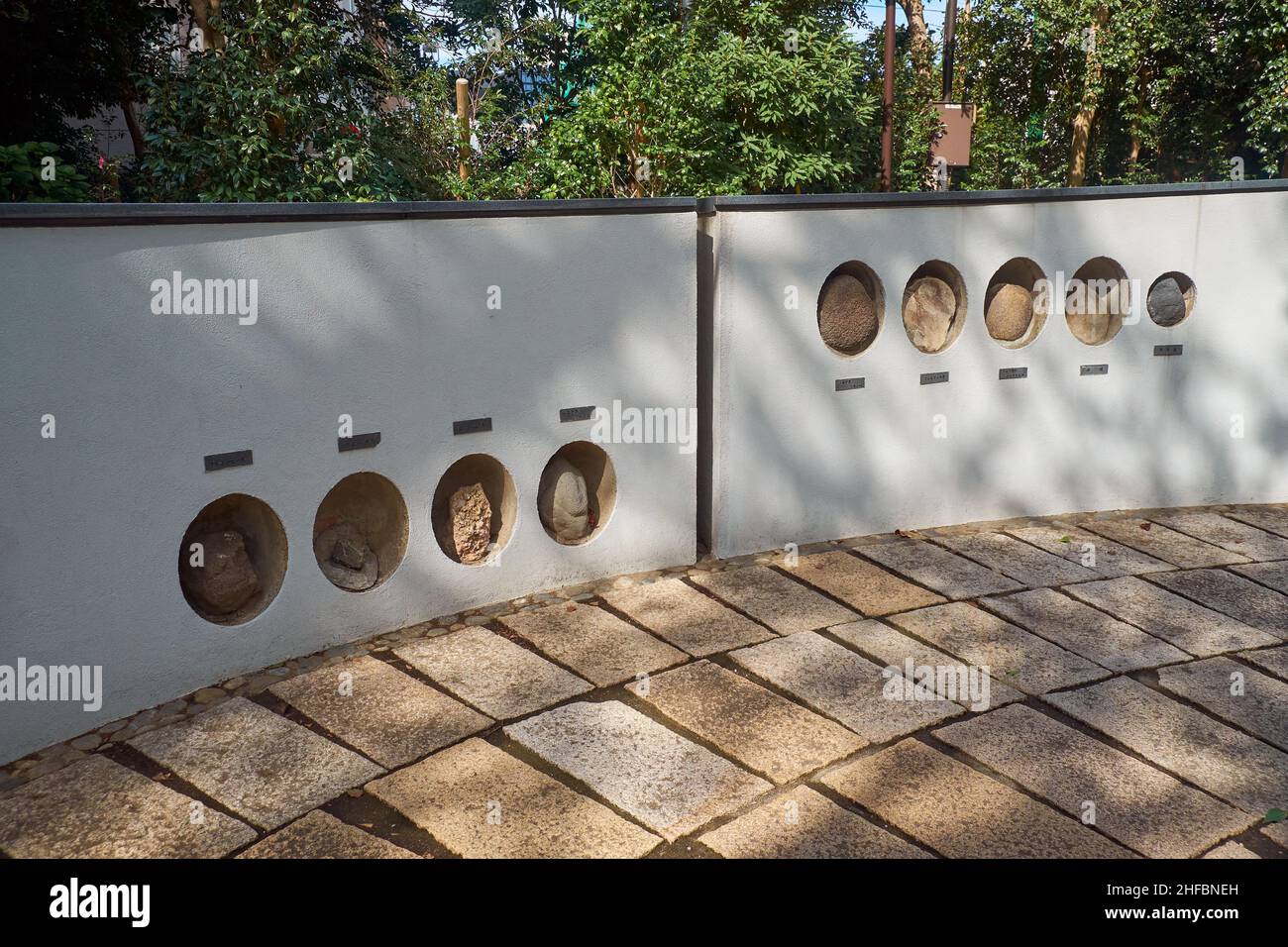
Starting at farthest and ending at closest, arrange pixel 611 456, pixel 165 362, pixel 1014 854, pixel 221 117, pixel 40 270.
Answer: pixel 221 117, pixel 611 456, pixel 165 362, pixel 40 270, pixel 1014 854

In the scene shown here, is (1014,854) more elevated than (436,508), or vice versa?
(436,508)

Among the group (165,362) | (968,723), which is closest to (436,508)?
(165,362)

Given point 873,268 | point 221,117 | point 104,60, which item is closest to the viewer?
point 873,268

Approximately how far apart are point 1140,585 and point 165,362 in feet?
15.8

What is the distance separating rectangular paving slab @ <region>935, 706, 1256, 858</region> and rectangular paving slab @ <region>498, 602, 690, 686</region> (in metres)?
1.26

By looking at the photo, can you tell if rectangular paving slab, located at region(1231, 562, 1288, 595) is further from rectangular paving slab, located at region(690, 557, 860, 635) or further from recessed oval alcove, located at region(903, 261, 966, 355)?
rectangular paving slab, located at region(690, 557, 860, 635)

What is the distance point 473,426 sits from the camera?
5336 millimetres

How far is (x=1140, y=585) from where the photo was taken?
6031 millimetres

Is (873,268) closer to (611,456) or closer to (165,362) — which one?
(611,456)

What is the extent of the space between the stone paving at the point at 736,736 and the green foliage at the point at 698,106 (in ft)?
28.0

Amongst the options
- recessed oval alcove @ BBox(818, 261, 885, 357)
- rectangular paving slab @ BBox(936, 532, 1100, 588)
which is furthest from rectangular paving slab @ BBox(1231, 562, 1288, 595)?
recessed oval alcove @ BBox(818, 261, 885, 357)

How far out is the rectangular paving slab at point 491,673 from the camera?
15.0 ft

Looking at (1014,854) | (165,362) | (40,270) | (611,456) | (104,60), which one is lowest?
(1014,854)

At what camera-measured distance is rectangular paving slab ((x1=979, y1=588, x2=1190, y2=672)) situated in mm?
5148
